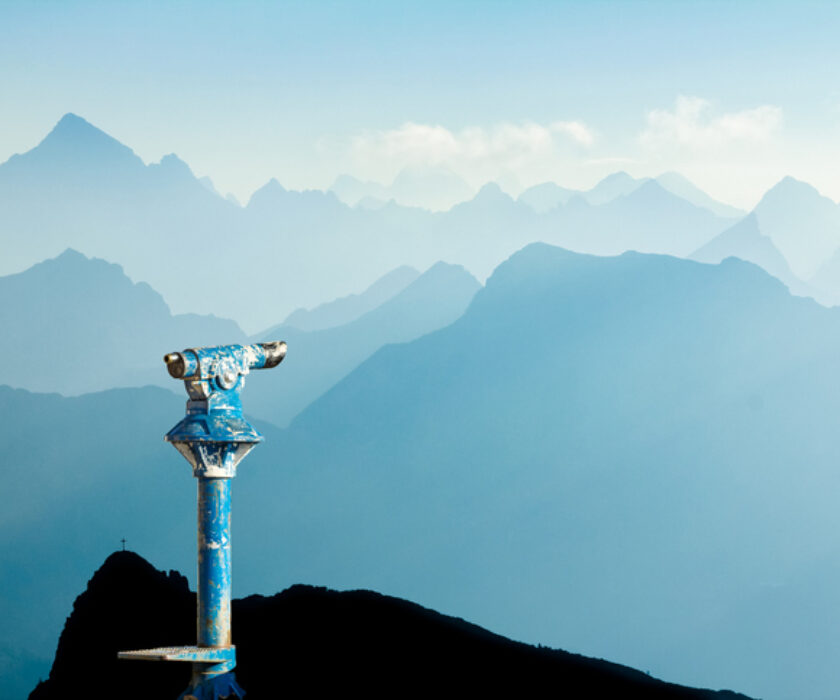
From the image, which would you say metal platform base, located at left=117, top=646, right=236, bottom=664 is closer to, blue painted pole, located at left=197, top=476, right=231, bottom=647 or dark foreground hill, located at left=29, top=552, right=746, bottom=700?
blue painted pole, located at left=197, top=476, right=231, bottom=647

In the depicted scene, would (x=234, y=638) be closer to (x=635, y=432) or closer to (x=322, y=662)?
(x=322, y=662)

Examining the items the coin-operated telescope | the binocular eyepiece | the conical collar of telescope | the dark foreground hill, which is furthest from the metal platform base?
the dark foreground hill

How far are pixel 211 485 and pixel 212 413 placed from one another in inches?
13.7

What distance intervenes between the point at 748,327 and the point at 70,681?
3363 cm

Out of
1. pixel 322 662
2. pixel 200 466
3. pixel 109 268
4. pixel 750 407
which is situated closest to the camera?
pixel 200 466

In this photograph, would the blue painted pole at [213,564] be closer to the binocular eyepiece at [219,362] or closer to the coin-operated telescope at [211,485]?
the coin-operated telescope at [211,485]

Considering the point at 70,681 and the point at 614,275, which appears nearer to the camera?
the point at 70,681

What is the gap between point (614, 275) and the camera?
4775 cm

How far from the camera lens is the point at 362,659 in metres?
11.2

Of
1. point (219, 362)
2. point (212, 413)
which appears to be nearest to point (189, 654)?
point (212, 413)

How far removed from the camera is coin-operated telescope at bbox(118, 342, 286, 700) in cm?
521

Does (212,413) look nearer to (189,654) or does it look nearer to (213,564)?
(213,564)

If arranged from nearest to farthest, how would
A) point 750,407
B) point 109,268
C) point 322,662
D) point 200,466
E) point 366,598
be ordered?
point 200,466 < point 322,662 < point 366,598 < point 750,407 < point 109,268

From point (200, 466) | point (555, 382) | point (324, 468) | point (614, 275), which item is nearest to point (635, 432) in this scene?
point (555, 382)
